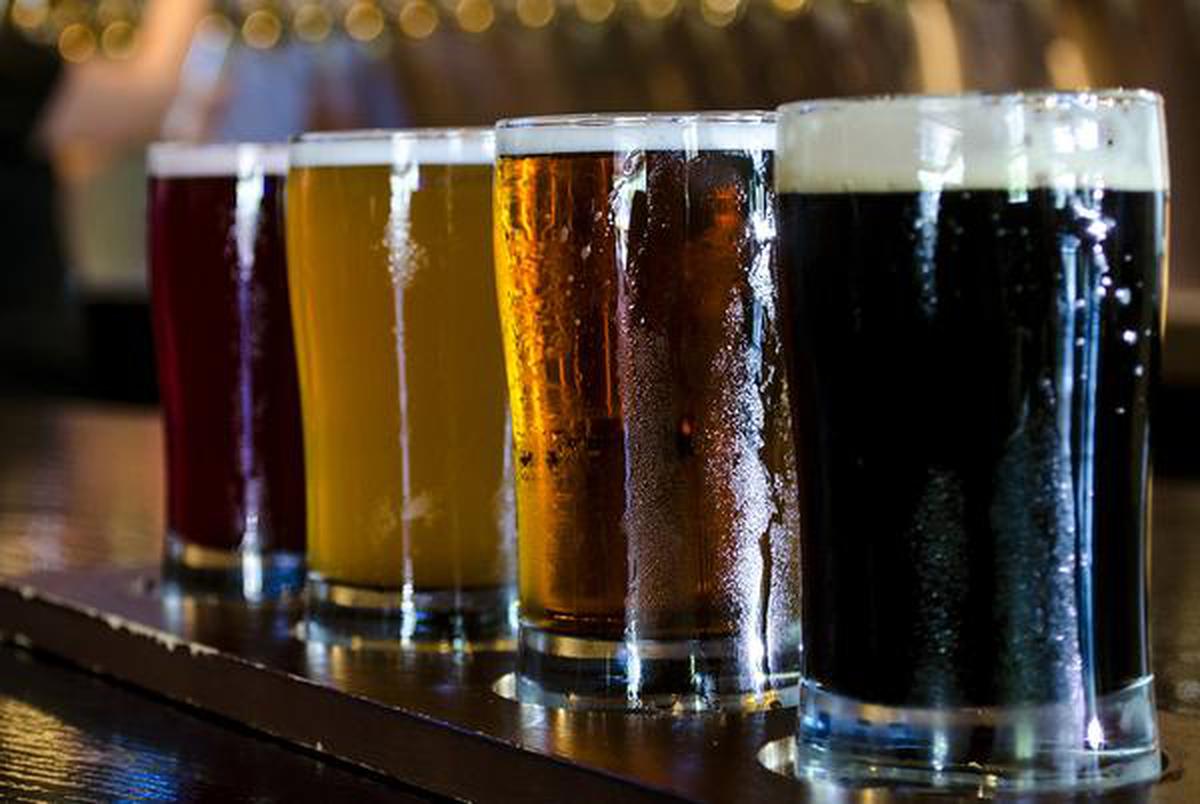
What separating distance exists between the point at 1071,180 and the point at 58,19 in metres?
5.24

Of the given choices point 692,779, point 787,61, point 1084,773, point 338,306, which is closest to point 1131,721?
point 1084,773

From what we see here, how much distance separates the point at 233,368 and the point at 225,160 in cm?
13

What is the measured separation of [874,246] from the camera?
35.7 inches

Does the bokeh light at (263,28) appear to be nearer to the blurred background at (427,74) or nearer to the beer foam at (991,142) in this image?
the blurred background at (427,74)

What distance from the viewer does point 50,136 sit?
5477mm

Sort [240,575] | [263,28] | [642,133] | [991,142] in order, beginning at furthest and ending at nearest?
[263,28] → [240,575] → [642,133] → [991,142]

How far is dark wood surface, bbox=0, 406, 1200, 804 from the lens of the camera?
956 millimetres

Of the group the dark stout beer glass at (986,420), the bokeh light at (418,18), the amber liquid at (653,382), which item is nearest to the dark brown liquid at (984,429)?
the dark stout beer glass at (986,420)

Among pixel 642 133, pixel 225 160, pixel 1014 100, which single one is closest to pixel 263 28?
pixel 225 160

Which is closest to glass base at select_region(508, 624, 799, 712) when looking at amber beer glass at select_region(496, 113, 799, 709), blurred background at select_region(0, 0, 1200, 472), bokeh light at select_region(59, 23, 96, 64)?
amber beer glass at select_region(496, 113, 799, 709)

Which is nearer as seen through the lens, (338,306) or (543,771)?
(543,771)

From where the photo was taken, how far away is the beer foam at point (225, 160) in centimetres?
145

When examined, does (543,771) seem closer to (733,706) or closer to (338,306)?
(733,706)

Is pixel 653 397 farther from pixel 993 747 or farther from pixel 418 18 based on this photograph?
pixel 418 18
